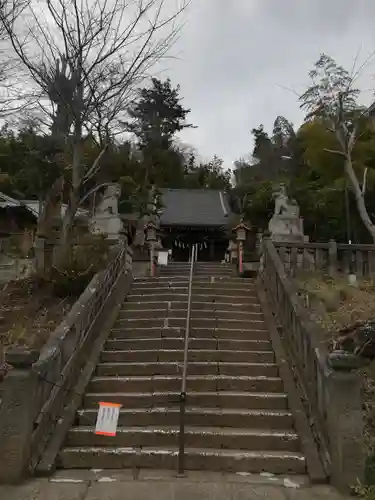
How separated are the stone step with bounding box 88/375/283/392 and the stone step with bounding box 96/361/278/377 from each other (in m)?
0.26

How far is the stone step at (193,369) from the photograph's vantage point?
6.42 metres

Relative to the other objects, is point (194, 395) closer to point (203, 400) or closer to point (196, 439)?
point (203, 400)

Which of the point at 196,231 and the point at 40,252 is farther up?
the point at 196,231

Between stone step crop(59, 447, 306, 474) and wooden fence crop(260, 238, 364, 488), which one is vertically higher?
wooden fence crop(260, 238, 364, 488)

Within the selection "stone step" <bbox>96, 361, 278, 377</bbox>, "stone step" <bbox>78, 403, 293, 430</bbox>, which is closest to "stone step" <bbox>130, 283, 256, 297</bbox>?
"stone step" <bbox>96, 361, 278, 377</bbox>

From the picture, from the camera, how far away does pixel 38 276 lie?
10.1 metres

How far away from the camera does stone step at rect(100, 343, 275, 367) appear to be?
22.2 feet

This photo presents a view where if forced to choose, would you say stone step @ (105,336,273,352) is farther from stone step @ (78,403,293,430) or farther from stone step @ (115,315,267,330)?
stone step @ (78,403,293,430)

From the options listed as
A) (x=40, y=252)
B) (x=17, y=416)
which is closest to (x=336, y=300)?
(x=17, y=416)

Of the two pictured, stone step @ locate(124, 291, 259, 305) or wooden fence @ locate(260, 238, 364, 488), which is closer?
wooden fence @ locate(260, 238, 364, 488)

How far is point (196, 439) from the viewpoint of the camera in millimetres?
5059

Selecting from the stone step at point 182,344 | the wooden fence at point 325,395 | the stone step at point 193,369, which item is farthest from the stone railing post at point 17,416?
the wooden fence at point 325,395

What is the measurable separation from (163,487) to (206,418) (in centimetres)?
128

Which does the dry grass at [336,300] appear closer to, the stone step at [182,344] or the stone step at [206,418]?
the stone step at [182,344]
